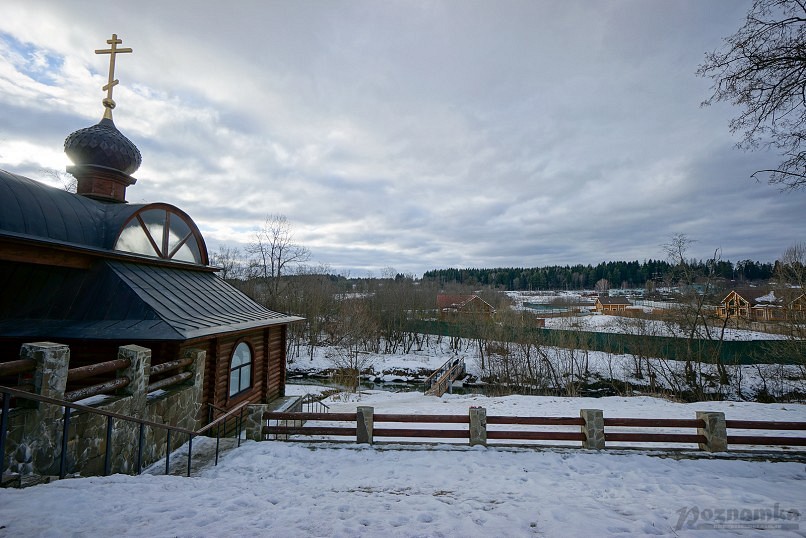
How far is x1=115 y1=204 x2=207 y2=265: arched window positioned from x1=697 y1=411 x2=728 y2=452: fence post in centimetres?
1406

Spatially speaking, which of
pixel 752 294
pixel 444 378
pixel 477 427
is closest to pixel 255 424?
pixel 477 427

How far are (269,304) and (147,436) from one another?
3107 cm

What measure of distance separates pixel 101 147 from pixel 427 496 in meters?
13.1

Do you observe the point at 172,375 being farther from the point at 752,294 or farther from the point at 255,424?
the point at 752,294

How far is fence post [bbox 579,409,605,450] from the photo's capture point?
277 inches

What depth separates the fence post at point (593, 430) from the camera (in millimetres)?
7025

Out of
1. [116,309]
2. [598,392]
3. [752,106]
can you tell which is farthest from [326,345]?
[752,106]

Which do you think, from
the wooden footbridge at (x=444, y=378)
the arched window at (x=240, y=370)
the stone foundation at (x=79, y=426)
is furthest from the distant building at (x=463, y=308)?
the stone foundation at (x=79, y=426)

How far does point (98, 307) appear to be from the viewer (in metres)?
7.83

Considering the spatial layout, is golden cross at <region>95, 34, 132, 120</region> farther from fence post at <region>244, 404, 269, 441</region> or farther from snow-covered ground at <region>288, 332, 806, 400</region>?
snow-covered ground at <region>288, 332, 806, 400</region>

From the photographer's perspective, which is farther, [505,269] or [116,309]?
[505,269]

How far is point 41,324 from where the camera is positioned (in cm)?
748

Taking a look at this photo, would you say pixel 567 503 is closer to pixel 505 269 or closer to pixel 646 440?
pixel 646 440

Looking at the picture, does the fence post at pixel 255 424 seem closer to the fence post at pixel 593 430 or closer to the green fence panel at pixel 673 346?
the fence post at pixel 593 430
